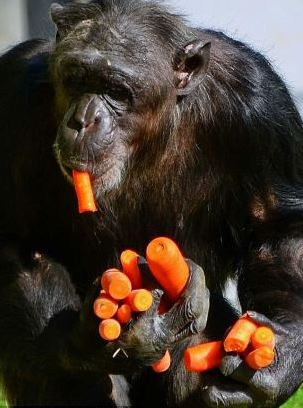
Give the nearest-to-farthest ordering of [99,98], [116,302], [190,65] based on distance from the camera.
Answer: [116,302]
[99,98]
[190,65]

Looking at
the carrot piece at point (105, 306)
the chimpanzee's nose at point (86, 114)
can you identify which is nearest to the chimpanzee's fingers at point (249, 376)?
the carrot piece at point (105, 306)

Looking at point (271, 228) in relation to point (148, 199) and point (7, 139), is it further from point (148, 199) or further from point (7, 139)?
point (7, 139)

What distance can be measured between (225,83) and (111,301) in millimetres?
1851

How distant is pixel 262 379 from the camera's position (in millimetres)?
6070

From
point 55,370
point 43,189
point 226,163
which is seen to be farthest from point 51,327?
point 226,163

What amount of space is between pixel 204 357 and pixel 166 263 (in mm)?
575

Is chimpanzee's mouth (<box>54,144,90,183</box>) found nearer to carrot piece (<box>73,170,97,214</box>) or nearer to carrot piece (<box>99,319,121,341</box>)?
carrot piece (<box>73,170,97,214</box>)

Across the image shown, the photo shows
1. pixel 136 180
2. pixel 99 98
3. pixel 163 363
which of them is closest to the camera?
pixel 163 363

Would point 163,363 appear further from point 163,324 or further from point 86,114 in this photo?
point 86,114

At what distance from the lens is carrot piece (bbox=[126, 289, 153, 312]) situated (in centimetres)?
573

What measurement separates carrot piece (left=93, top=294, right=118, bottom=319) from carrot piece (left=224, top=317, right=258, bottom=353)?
582 mm

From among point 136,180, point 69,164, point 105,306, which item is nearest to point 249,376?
point 105,306

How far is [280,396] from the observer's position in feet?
20.6

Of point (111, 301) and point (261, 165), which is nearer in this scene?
point (111, 301)
